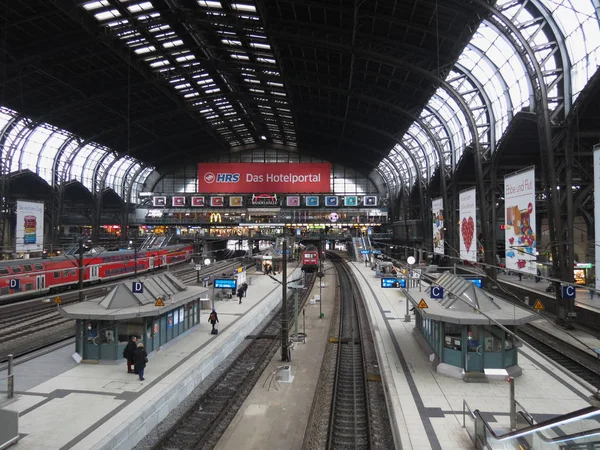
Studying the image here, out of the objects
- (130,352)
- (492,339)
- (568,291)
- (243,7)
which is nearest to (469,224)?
(568,291)

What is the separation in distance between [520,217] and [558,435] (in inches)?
704

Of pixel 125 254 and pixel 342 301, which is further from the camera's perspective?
pixel 125 254

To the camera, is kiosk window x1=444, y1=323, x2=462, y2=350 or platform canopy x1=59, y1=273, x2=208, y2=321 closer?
kiosk window x1=444, y1=323, x2=462, y2=350

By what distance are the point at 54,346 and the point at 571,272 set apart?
27.6 meters

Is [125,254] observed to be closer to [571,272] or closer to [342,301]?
[342,301]

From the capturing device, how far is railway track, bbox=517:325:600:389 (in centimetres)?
1619

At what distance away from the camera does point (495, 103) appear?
31953mm

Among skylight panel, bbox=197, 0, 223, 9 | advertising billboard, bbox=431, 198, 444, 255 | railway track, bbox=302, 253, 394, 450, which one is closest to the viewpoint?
railway track, bbox=302, 253, 394, 450

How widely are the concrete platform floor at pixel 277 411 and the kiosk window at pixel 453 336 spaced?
17.2ft

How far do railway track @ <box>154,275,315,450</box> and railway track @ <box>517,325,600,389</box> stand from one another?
12.8m

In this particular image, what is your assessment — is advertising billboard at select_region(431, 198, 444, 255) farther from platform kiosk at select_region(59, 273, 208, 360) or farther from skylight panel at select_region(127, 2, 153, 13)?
skylight panel at select_region(127, 2, 153, 13)

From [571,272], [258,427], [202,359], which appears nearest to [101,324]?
[202,359]

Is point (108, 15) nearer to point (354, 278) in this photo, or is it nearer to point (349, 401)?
point (349, 401)

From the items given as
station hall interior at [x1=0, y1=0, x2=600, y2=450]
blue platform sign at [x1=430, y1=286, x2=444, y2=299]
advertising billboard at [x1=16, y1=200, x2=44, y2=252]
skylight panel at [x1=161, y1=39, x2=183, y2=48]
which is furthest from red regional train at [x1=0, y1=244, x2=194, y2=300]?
skylight panel at [x1=161, y1=39, x2=183, y2=48]
